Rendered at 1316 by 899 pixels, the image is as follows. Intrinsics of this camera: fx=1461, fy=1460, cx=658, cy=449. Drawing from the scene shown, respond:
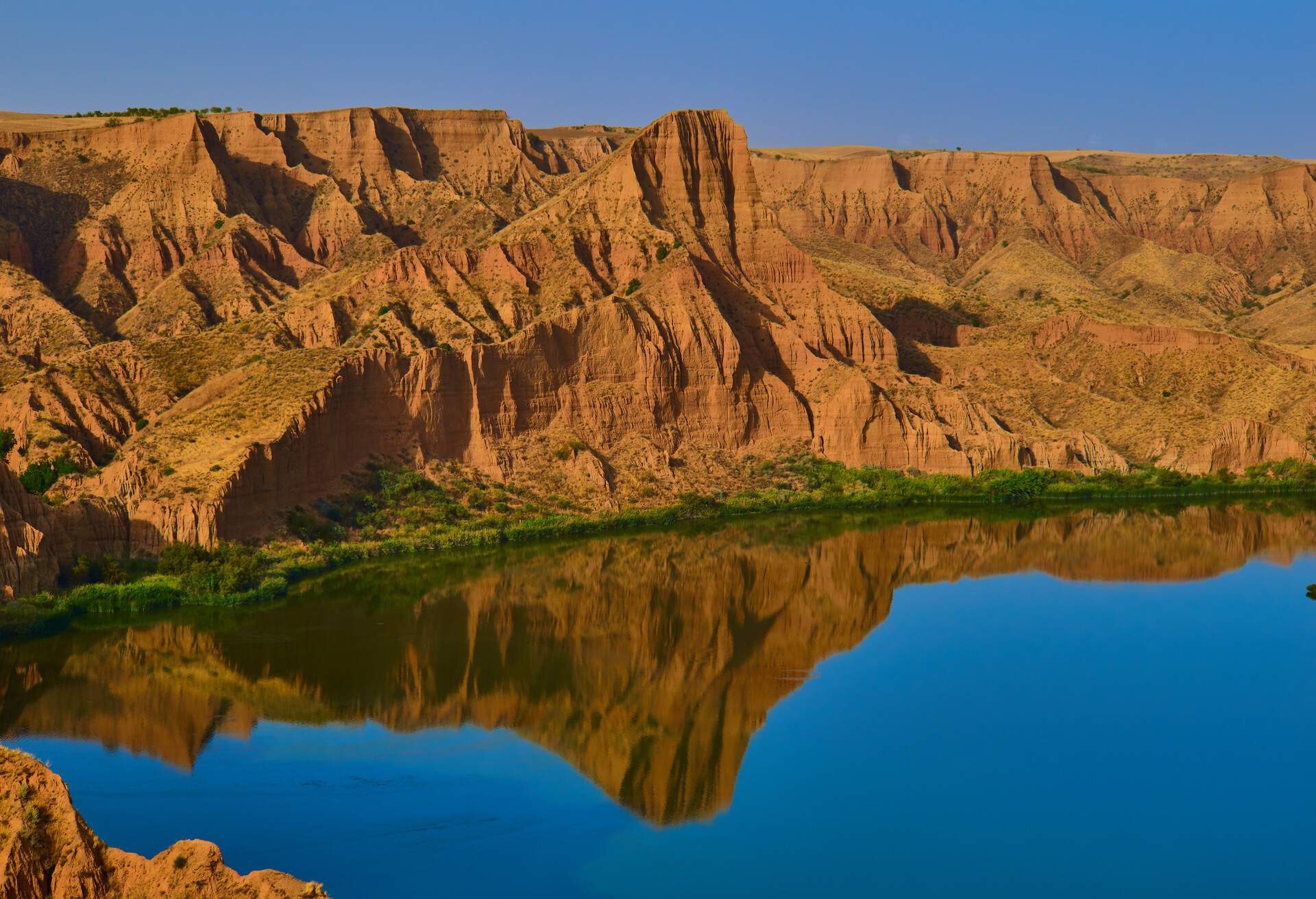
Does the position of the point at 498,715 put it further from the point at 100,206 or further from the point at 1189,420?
the point at 100,206

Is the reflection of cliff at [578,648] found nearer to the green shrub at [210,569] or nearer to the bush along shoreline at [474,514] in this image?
the bush along shoreline at [474,514]

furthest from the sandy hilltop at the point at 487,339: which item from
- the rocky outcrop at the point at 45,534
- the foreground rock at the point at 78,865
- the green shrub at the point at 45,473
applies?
the foreground rock at the point at 78,865

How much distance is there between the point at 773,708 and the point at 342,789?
1315 cm

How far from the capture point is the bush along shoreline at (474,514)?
53.2 meters

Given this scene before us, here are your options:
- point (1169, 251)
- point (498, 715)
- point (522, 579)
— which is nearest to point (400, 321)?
point (522, 579)

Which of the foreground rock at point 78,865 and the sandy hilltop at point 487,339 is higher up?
the sandy hilltop at point 487,339

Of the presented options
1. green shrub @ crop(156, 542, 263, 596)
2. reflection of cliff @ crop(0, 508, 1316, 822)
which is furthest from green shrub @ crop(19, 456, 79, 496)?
reflection of cliff @ crop(0, 508, 1316, 822)

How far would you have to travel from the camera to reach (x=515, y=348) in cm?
7581

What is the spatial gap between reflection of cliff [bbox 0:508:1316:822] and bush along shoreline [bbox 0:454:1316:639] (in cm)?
217

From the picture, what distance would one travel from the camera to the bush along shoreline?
53.2 meters

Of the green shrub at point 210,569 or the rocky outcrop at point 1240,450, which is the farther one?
the rocky outcrop at point 1240,450

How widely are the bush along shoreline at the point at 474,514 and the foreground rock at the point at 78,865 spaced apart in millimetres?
25906

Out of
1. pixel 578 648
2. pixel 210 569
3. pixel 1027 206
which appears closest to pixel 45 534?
pixel 210 569

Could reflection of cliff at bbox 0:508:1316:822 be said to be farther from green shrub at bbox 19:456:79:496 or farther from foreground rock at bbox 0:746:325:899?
green shrub at bbox 19:456:79:496
